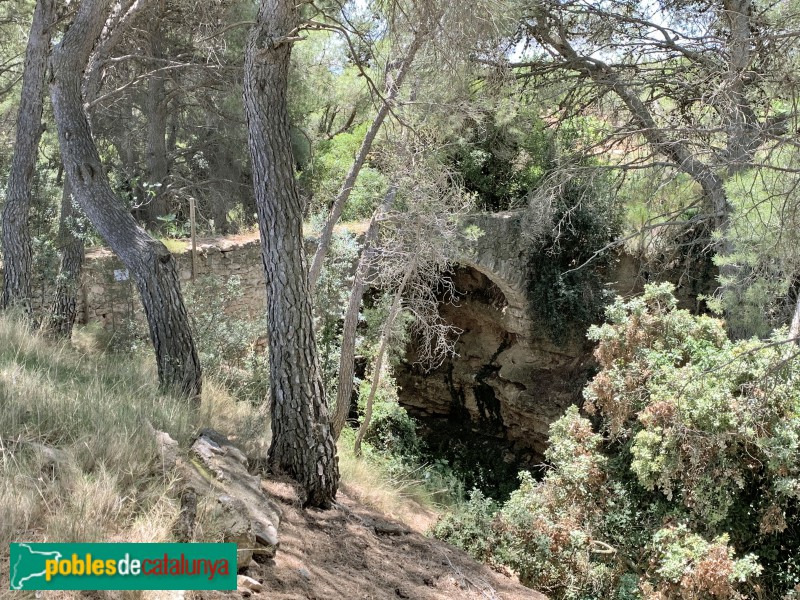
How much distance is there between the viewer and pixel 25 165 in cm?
700

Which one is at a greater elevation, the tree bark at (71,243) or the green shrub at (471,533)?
the tree bark at (71,243)

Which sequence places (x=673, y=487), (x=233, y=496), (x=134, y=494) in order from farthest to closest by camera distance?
(x=673, y=487) → (x=233, y=496) → (x=134, y=494)

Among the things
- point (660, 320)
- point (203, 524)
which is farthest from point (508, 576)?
point (203, 524)

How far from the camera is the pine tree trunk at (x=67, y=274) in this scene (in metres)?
7.68

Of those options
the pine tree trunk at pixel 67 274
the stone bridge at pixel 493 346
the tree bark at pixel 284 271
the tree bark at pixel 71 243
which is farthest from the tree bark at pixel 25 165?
the tree bark at pixel 284 271

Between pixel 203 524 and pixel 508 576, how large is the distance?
146 inches

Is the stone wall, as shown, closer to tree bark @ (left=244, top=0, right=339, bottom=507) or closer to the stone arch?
the stone arch

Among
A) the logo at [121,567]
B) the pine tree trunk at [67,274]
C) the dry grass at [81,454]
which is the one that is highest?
the pine tree trunk at [67,274]

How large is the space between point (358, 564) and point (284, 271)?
1.86 m

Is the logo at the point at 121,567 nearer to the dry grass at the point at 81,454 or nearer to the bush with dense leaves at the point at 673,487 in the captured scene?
the dry grass at the point at 81,454

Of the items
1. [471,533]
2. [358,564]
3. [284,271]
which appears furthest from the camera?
[471,533]

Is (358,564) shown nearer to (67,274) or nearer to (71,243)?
(67,274)

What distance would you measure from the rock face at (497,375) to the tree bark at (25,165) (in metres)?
7.62

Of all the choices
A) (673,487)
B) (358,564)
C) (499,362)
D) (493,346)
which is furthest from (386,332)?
(493,346)
